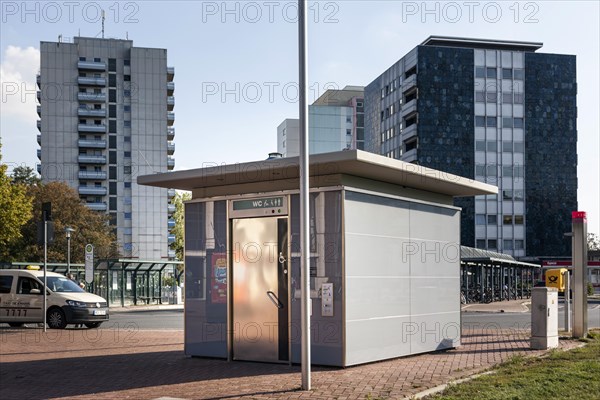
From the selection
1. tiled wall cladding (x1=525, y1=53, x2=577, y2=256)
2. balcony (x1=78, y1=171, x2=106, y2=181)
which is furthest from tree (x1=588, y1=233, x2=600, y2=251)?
balcony (x1=78, y1=171, x2=106, y2=181)

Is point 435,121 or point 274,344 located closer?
point 274,344

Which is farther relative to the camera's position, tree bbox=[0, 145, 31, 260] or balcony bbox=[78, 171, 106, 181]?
balcony bbox=[78, 171, 106, 181]

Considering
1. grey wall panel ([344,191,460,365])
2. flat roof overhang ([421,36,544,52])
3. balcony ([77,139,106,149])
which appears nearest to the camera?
grey wall panel ([344,191,460,365])

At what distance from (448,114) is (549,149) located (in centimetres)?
1414

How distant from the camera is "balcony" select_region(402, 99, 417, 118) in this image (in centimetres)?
10236

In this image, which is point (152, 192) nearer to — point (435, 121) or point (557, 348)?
point (435, 121)

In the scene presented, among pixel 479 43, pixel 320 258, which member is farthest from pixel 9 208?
pixel 479 43

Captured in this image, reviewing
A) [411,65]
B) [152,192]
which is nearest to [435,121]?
[411,65]

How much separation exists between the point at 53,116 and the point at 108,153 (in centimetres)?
945

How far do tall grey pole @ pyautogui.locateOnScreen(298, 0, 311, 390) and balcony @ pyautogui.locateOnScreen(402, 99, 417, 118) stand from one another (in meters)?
92.2

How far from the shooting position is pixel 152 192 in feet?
407

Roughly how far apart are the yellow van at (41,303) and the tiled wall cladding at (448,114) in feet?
263

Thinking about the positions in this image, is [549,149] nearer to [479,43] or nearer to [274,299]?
[479,43]

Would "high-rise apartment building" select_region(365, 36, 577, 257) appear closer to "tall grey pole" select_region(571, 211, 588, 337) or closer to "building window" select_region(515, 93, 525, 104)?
"building window" select_region(515, 93, 525, 104)
